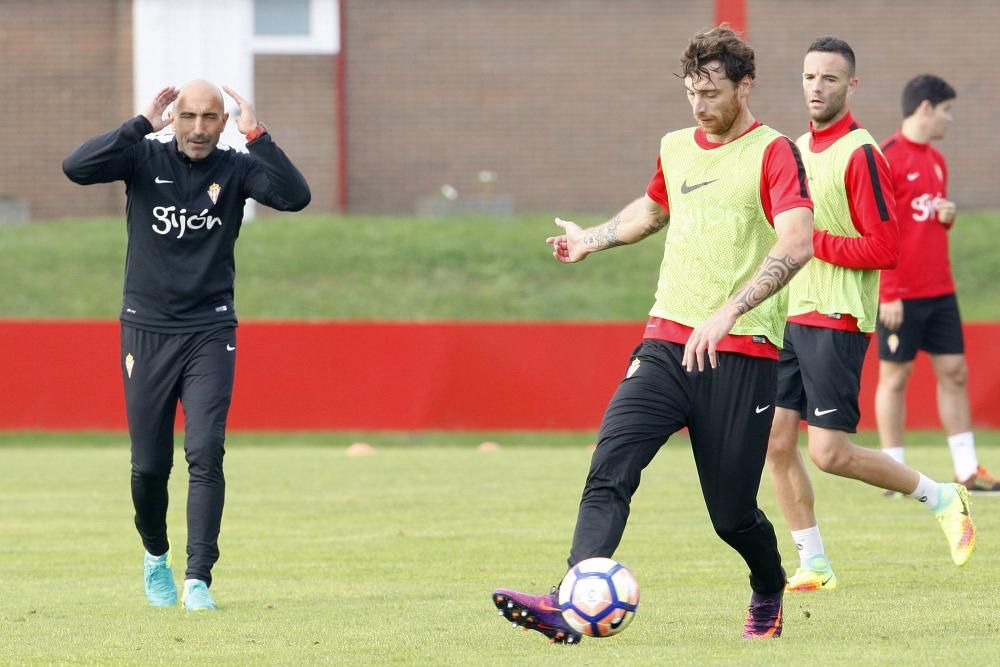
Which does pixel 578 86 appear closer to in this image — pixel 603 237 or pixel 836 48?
pixel 836 48

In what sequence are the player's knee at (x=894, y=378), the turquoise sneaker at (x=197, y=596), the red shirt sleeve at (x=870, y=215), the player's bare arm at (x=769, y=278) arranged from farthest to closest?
the player's knee at (x=894, y=378), the red shirt sleeve at (x=870, y=215), the turquoise sneaker at (x=197, y=596), the player's bare arm at (x=769, y=278)

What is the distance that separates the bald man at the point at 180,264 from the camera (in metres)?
7.13

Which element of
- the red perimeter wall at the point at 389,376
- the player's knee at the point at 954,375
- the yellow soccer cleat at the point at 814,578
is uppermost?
the player's knee at the point at 954,375

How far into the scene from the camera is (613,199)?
27688 mm

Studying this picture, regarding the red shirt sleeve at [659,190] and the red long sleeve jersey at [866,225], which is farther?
the red long sleeve jersey at [866,225]

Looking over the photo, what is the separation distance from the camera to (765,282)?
549 cm

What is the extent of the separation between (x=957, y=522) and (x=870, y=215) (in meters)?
1.47

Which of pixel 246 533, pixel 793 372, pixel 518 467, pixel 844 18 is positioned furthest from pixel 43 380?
pixel 844 18

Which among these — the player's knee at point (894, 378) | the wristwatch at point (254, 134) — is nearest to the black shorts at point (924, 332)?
the player's knee at point (894, 378)

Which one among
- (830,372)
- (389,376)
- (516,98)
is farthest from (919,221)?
(516,98)

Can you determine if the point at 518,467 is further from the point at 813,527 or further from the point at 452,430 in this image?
the point at 813,527

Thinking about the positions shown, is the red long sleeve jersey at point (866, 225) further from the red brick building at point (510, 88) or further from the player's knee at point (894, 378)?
the red brick building at point (510, 88)

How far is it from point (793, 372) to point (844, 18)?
20.9m

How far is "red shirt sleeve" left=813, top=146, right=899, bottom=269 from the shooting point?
7391mm
